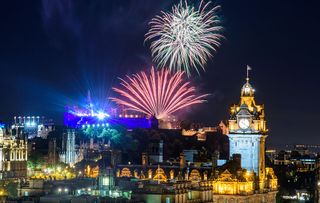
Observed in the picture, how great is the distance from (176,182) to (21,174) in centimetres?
3466

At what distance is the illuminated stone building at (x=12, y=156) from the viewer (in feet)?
399

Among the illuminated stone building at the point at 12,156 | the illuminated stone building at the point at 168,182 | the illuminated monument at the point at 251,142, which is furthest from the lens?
the illuminated stone building at the point at 12,156

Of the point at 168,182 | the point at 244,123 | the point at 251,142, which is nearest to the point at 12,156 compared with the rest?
the point at 168,182

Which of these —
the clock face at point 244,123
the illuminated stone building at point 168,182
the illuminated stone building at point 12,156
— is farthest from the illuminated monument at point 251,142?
the illuminated stone building at point 12,156

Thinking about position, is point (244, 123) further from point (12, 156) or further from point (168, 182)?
point (12, 156)

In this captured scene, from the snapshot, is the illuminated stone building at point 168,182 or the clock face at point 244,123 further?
the clock face at point 244,123

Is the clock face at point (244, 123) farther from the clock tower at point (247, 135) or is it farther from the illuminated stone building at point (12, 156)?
the illuminated stone building at point (12, 156)

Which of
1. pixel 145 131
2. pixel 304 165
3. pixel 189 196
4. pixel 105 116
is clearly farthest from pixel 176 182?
pixel 304 165

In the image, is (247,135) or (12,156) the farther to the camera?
(12,156)

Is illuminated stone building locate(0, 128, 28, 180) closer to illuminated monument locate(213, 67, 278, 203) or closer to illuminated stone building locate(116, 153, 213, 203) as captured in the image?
illuminated stone building locate(116, 153, 213, 203)

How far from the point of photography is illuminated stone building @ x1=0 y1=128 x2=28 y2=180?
12162 centimetres

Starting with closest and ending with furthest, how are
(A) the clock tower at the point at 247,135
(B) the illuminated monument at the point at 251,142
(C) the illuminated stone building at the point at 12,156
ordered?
(B) the illuminated monument at the point at 251,142, (A) the clock tower at the point at 247,135, (C) the illuminated stone building at the point at 12,156

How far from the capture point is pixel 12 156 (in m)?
125

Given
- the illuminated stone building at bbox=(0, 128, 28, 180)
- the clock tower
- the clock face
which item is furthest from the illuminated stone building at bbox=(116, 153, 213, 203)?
the illuminated stone building at bbox=(0, 128, 28, 180)
